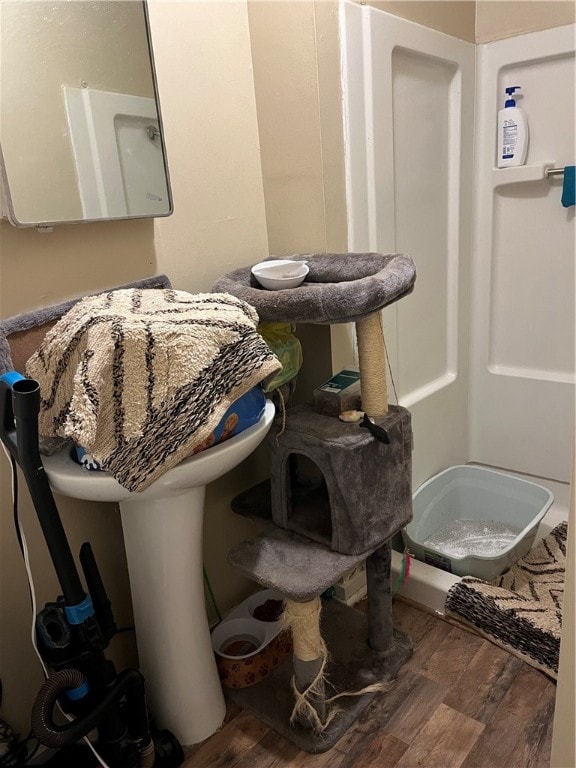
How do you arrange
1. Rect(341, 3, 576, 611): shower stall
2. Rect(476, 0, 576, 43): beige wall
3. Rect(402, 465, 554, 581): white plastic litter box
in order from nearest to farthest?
Rect(341, 3, 576, 611): shower stall < Rect(476, 0, 576, 43): beige wall < Rect(402, 465, 554, 581): white plastic litter box

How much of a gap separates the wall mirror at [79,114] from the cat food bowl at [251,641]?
3.50ft

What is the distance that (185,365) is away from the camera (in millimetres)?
960

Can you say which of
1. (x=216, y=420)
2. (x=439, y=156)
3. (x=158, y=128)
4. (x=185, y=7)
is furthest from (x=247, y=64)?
(x=216, y=420)

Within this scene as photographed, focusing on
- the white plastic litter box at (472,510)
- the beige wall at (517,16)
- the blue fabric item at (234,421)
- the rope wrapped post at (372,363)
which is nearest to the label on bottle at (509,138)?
the beige wall at (517,16)

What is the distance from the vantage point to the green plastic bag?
4.51 feet

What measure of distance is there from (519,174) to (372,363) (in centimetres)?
98

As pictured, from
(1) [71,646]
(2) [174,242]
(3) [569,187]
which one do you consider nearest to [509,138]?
(3) [569,187]

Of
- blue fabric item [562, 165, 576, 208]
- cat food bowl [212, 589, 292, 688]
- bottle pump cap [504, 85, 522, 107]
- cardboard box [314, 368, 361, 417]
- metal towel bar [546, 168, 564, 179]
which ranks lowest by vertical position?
cat food bowl [212, 589, 292, 688]

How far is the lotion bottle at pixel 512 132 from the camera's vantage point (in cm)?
183

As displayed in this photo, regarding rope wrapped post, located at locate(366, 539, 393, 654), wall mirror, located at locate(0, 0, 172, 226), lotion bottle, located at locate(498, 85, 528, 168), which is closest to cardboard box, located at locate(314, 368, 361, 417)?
rope wrapped post, located at locate(366, 539, 393, 654)

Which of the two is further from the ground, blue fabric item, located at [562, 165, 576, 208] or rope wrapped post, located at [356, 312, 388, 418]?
blue fabric item, located at [562, 165, 576, 208]

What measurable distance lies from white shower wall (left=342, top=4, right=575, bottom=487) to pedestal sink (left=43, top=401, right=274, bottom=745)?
0.79m

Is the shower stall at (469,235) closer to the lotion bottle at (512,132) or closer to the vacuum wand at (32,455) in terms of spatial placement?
the lotion bottle at (512,132)

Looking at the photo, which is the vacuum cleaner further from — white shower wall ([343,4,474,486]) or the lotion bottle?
the lotion bottle
